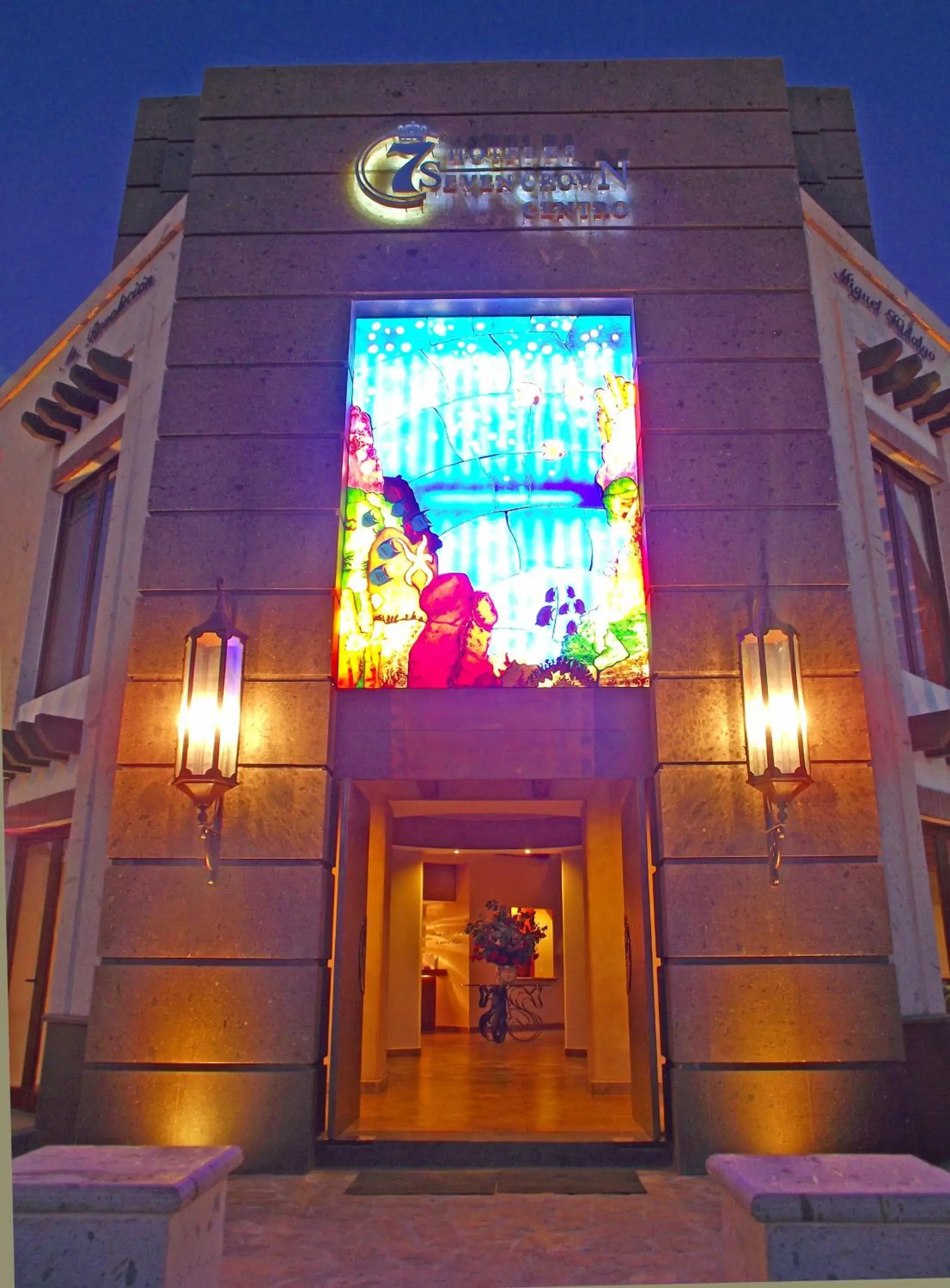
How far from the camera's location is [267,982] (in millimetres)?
6660

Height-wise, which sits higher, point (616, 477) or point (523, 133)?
point (523, 133)

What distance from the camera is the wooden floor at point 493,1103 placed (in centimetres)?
701

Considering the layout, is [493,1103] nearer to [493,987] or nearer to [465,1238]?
[465,1238]

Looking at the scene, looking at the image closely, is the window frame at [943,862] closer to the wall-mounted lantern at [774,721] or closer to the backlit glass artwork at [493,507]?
the wall-mounted lantern at [774,721]

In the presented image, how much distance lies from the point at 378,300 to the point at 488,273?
3.10 feet

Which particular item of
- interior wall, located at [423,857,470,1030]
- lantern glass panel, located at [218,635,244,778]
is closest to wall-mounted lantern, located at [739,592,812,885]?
lantern glass panel, located at [218,635,244,778]

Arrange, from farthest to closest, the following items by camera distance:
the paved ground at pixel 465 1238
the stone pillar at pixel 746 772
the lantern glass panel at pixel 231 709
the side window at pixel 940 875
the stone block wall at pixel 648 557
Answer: the side window at pixel 940 875, the lantern glass panel at pixel 231 709, the stone block wall at pixel 648 557, the stone pillar at pixel 746 772, the paved ground at pixel 465 1238

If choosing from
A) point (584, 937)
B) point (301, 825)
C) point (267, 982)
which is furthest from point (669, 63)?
point (584, 937)

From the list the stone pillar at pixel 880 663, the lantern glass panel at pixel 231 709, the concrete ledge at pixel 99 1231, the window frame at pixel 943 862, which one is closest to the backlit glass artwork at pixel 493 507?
the lantern glass panel at pixel 231 709

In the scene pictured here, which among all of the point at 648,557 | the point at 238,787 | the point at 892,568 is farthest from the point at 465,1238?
the point at 892,568

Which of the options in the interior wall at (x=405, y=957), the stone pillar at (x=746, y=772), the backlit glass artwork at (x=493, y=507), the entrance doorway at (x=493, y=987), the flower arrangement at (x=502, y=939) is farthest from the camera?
the flower arrangement at (x=502, y=939)

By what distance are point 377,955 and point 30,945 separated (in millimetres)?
3282

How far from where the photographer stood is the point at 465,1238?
16.5 ft

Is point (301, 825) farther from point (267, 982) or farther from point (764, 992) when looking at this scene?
point (764, 992)
